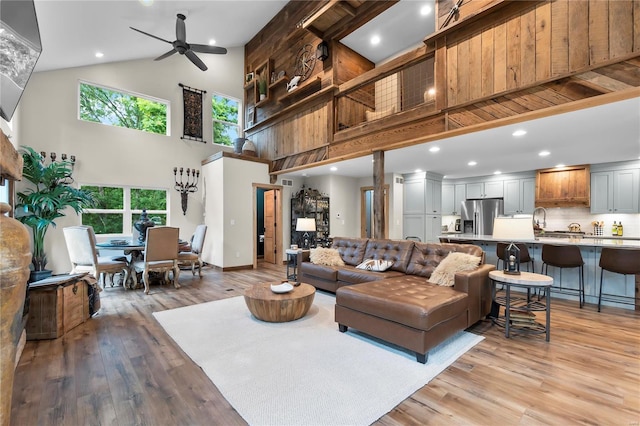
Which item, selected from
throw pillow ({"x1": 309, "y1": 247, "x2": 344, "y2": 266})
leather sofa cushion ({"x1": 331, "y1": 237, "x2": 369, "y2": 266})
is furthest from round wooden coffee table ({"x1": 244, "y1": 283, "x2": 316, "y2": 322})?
leather sofa cushion ({"x1": 331, "y1": 237, "x2": 369, "y2": 266})

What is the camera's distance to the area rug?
5.84 feet

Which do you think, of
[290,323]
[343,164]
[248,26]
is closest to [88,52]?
[248,26]

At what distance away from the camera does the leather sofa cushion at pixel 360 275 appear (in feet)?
12.3

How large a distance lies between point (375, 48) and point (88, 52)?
18.1 feet

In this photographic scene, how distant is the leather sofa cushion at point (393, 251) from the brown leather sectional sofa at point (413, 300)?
0.04 ft

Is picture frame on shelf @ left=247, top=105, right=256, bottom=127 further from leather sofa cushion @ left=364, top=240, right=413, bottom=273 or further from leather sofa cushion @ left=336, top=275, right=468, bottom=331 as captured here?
leather sofa cushion @ left=336, top=275, right=468, bottom=331

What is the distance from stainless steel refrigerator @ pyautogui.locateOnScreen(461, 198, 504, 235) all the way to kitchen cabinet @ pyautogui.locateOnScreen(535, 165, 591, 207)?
0.83m

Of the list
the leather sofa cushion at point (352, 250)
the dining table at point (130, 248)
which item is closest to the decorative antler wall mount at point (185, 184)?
the dining table at point (130, 248)

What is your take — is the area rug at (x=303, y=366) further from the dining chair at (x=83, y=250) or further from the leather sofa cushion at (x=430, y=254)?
the dining chair at (x=83, y=250)

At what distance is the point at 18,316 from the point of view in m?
0.79

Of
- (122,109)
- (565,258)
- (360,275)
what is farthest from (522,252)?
(122,109)

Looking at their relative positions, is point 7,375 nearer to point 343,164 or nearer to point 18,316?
point 18,316

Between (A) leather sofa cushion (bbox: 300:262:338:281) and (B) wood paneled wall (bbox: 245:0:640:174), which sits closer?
(B) wood paneled wall (bbox: 245:0:640:174)

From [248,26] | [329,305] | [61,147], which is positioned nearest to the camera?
[329,305]
